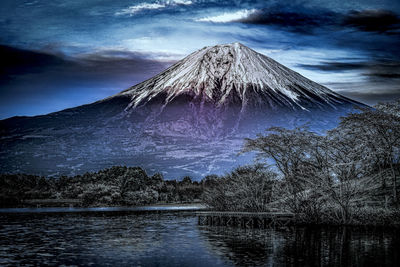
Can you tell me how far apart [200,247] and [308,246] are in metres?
7.00

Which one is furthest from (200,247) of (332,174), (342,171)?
(332,174)

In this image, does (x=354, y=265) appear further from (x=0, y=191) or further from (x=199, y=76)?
(x=199, y=76)

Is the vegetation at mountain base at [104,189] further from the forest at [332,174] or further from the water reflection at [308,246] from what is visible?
the water reflection at [308,246]

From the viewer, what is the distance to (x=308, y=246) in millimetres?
30016

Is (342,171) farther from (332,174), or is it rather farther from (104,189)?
(104,189)

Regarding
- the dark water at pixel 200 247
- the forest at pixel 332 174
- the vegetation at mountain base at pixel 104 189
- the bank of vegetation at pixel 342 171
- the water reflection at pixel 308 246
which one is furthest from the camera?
the vegetation at mountain base at pixel 104 189

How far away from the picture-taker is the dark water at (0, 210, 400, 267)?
25016mm

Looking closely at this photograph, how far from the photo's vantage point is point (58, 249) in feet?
99.5

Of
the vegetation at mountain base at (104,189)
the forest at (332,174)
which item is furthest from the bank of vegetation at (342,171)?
the vegetation at mountain base at (104,189)

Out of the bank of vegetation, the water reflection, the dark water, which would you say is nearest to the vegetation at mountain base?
the bank of vegetation

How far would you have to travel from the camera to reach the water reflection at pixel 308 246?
24.8m

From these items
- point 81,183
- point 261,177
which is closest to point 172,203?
point 81,183

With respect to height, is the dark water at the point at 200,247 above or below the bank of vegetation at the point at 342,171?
below

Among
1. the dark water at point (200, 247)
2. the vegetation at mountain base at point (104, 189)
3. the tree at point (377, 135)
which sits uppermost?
the tree at point (377, 135)
